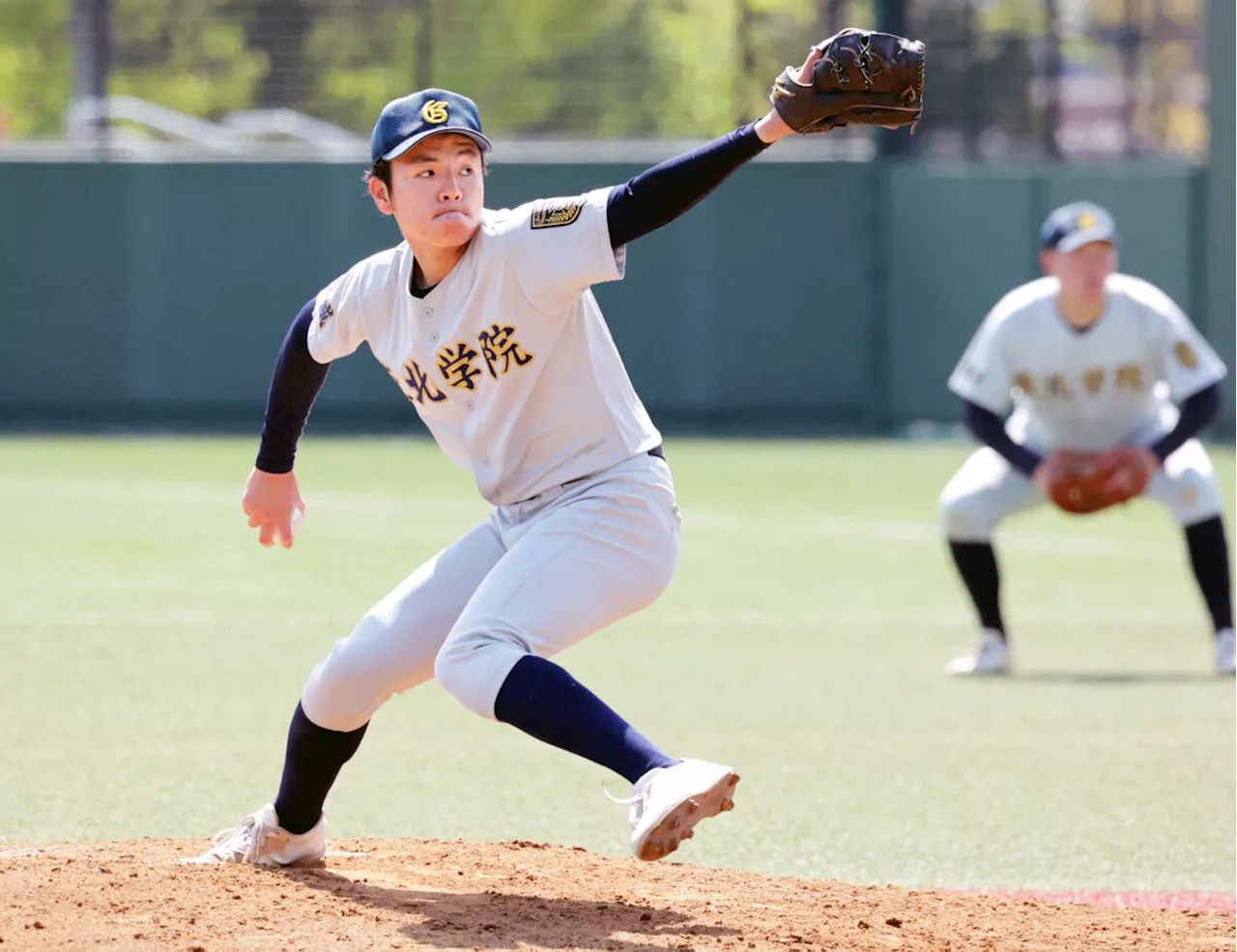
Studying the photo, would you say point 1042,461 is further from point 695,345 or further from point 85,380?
point 85,380

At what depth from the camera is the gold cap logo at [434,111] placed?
14.1 feet

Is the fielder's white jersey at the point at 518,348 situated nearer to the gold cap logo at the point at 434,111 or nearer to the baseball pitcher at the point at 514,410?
the baseball pitcher at the point at 514,410

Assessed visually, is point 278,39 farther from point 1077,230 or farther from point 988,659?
point 988,659

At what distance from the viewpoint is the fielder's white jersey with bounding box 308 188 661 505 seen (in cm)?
429

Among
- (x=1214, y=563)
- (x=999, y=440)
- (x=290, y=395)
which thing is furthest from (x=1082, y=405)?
(x=290, y=395)

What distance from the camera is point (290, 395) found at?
4855 millimetres

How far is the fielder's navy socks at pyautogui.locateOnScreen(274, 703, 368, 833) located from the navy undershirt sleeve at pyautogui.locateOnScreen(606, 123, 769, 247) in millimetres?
1291

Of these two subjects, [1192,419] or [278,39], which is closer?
[1192,419]

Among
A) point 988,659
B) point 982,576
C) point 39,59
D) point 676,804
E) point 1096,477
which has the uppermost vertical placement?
point 39,59

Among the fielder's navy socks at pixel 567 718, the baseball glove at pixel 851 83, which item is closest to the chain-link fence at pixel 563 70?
the baseball glove at pixel 851 83

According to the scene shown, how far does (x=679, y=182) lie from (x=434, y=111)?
1.90 ft

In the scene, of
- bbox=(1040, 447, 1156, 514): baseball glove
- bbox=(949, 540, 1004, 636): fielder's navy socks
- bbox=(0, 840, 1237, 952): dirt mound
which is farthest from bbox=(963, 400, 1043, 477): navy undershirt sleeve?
bbox=(0, 840, 1237, 952): dirt mound

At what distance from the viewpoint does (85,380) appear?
20188 millimetres

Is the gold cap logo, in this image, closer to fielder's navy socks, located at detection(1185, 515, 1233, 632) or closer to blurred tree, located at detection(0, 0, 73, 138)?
fielder's navy socks, located at detection(1185, 515, 1233, 632)
